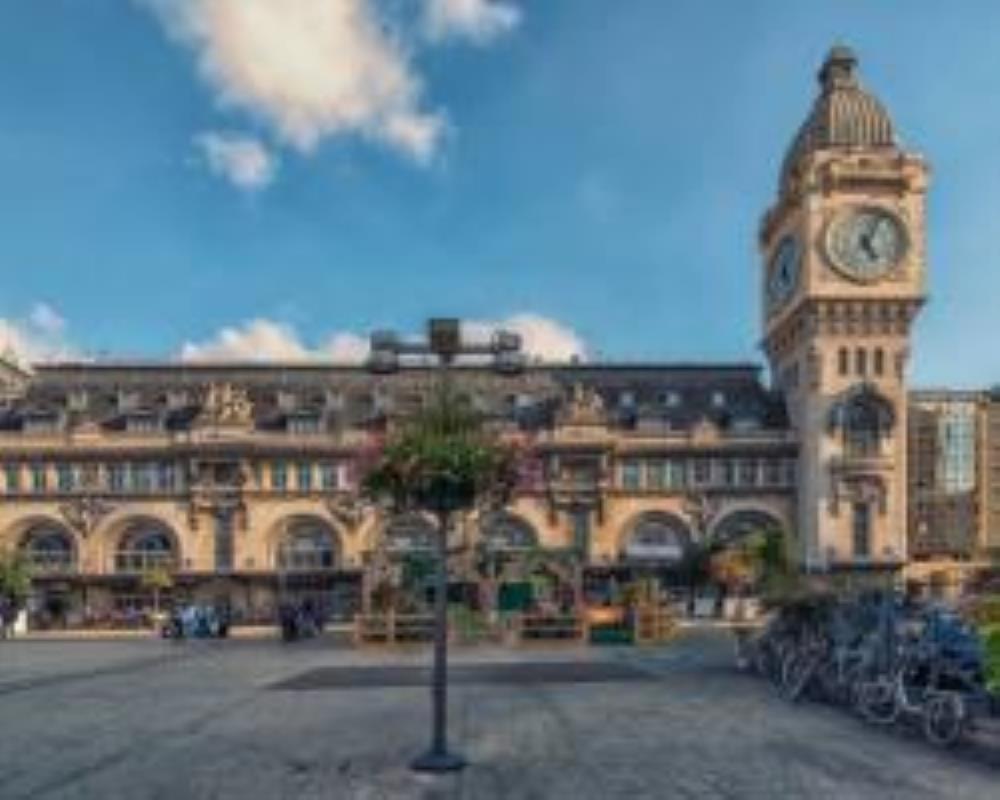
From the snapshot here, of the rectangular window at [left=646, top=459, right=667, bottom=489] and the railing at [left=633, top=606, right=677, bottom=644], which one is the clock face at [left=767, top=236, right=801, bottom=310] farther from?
the railing at [left=633, top=606, right=677, bottom=644]

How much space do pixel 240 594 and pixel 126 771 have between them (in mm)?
65533

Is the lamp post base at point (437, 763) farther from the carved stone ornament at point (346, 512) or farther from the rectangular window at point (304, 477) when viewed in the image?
the rectangular window at point (304, 477)

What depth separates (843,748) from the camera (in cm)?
1764

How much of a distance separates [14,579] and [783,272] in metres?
54.2

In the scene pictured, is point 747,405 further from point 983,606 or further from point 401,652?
point 983,606

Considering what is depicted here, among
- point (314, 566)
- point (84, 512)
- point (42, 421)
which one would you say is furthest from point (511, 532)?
point (42, 421)

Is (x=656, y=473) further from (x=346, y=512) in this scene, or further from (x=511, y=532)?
(x=346, y=512)

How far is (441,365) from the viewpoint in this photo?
1662cm

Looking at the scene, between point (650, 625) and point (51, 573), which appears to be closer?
point (650, 625)

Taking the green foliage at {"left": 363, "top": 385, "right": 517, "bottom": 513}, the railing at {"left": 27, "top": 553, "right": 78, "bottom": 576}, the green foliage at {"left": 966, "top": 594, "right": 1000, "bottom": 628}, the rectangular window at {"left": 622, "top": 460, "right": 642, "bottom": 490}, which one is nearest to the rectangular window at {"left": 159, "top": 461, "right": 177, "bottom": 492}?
the railing at {"left": 27, "top": 553, "right": 78, "bottom": 576}

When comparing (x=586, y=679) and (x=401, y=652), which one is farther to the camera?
(x=401, y=652)

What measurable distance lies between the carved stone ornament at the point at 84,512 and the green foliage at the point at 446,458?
66.9 metres

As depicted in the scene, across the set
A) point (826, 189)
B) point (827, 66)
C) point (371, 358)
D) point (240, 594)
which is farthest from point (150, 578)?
point (371, 358)

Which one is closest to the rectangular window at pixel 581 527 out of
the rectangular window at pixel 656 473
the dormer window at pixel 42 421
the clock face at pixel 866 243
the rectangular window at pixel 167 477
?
the rectangular window at pixel 656 473
